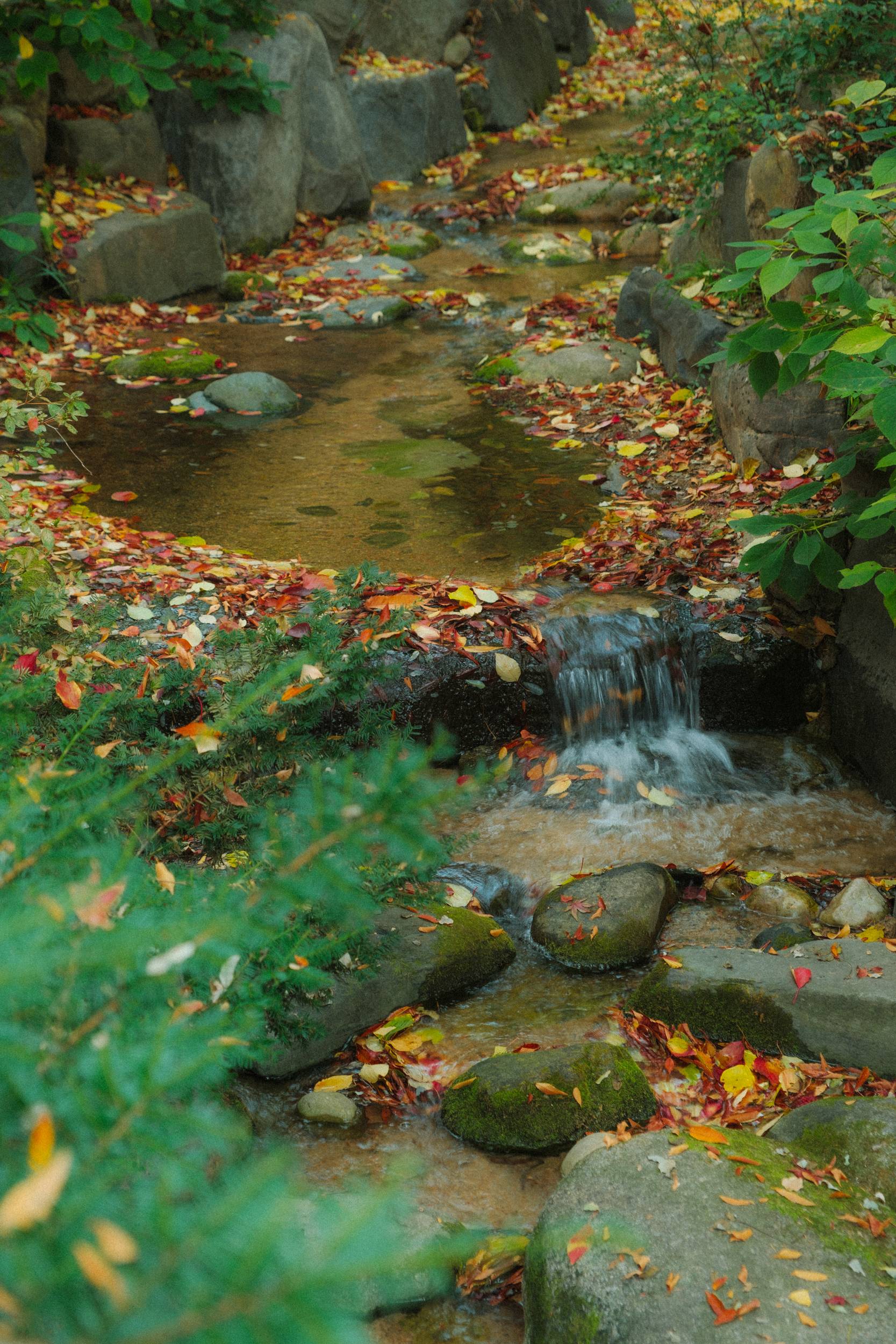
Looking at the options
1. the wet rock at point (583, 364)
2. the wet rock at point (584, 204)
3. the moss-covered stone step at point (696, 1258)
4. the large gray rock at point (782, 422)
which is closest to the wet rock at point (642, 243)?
the wet rock at point (584, 204)

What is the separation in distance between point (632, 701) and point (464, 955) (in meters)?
1.68

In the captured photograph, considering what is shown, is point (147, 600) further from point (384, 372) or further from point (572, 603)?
point (384, 372)

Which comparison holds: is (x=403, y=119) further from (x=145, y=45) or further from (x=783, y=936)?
(x=783, y=936)

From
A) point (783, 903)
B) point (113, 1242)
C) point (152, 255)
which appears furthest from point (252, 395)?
point (113, 1242)

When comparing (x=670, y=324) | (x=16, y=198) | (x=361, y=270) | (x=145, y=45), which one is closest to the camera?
(x=670, y=324)

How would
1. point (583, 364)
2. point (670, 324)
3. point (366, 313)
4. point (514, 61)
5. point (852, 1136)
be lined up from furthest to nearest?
point (514, 61) < point (366, 313) < point (583, 364) < point (670, 324) < point (852, 1136)

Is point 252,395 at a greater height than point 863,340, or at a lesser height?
lesser

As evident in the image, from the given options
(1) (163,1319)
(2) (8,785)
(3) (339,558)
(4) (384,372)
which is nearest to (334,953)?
(2) (8,785)

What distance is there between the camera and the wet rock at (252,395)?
6.77m

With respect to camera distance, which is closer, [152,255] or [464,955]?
[464,955]

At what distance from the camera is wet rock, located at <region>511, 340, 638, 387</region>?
273 inches

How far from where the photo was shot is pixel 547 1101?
2.67m

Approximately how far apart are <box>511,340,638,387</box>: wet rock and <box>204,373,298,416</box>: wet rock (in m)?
1.63

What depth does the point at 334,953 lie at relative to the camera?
236 centimetres
